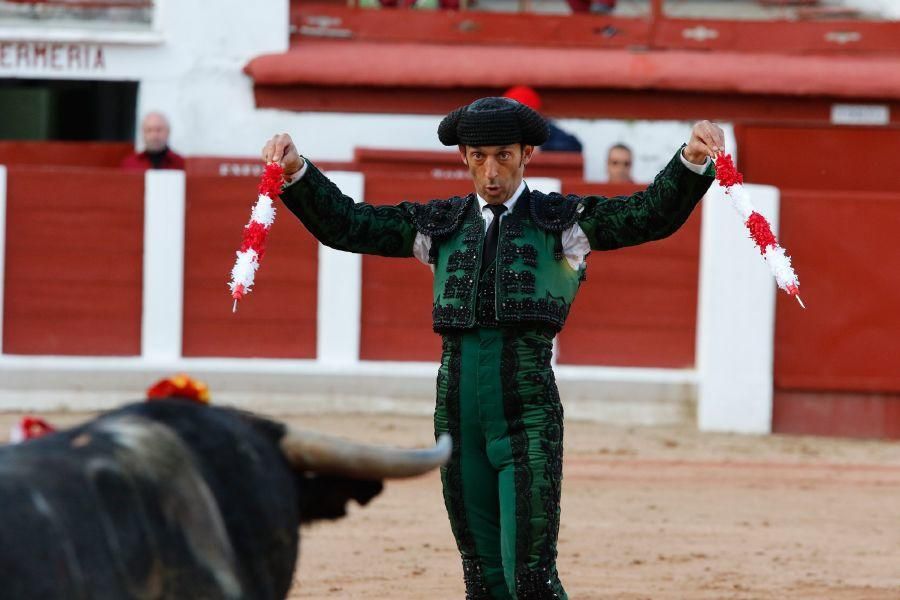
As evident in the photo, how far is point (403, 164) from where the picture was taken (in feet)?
35.8

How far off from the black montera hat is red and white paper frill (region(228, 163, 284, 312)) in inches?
14.2

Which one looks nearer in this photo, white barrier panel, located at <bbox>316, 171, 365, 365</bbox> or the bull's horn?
the bull's horn

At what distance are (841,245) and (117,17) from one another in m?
5.09

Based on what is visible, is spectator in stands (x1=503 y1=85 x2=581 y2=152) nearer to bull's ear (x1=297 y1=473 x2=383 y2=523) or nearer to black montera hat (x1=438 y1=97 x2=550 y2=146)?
black montera hat (x1=438 y1=97 x2=550 y2=146)

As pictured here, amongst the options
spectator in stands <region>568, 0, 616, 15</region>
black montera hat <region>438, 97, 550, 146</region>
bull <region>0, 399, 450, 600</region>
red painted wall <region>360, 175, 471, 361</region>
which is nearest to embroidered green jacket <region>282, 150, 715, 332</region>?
black montera hat <region>438, 97, 550, 146</region>

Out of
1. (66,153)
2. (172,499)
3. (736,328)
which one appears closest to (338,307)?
(736,328)

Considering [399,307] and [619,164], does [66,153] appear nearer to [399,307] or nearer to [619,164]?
[399,307]

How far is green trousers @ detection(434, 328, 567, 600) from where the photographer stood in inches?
144

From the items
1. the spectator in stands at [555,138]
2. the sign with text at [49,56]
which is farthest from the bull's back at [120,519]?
the sign with text at [49,56]

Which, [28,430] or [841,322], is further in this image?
[841,322]

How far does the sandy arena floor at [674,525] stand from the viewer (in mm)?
5609

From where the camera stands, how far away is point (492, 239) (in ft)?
12.4

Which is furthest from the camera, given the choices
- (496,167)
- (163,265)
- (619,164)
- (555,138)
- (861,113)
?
(861,113)

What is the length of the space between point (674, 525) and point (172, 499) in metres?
4.56
